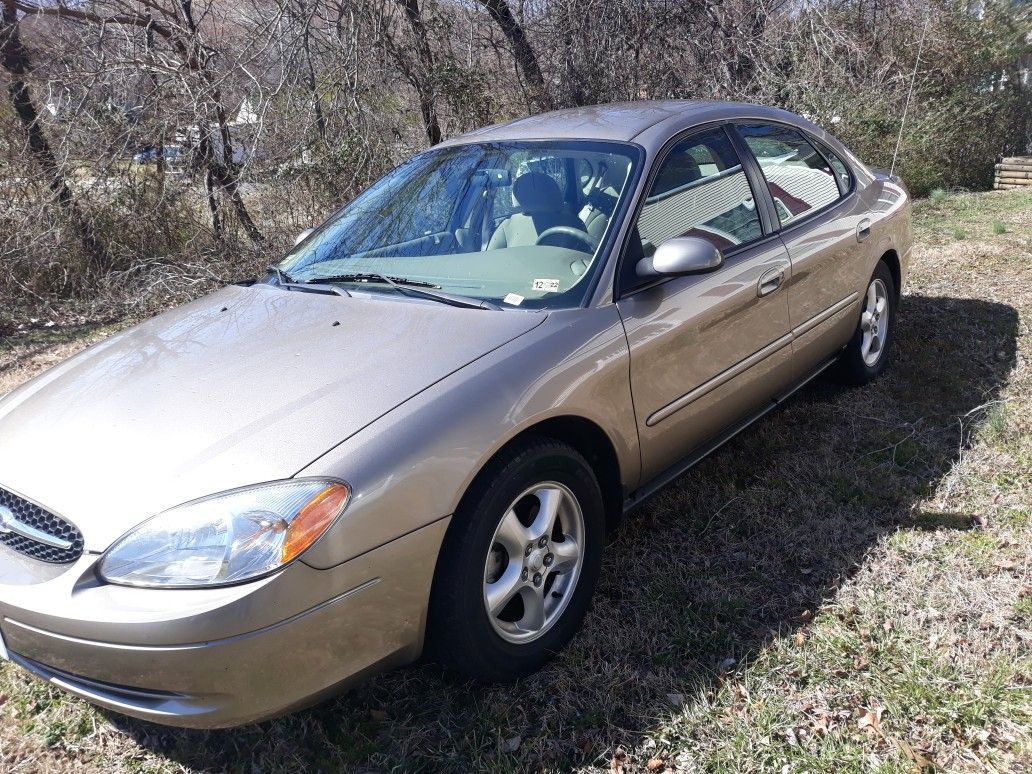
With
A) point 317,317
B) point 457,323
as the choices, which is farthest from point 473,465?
point 317,317

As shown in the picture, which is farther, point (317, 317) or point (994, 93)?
point (994, 93)

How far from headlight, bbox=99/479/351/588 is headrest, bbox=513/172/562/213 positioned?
1526mm

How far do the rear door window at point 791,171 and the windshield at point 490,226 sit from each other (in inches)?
34.3

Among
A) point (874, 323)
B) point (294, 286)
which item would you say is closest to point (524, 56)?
point (874, 323)

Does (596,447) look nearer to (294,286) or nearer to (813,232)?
(294,286)

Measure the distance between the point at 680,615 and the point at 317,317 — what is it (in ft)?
5.16

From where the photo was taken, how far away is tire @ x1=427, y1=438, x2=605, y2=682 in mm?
2240

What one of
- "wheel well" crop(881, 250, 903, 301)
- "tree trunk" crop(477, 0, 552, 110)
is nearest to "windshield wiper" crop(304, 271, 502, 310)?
"wheel well" crop(881, 250, 903, 301)

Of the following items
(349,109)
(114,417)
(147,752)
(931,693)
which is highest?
(349,109)

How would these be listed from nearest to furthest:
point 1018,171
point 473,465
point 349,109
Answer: point 473,465 → point 349,109 → point 1018,171

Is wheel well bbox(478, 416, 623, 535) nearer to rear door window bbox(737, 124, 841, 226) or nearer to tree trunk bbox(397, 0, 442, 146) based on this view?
rear door window bbox(737, 124, 841, 226)

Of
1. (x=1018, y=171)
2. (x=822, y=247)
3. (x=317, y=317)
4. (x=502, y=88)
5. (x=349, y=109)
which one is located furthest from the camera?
(x=1018, y=171)

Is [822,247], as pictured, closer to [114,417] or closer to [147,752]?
[114,417]

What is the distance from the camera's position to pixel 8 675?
274cm
